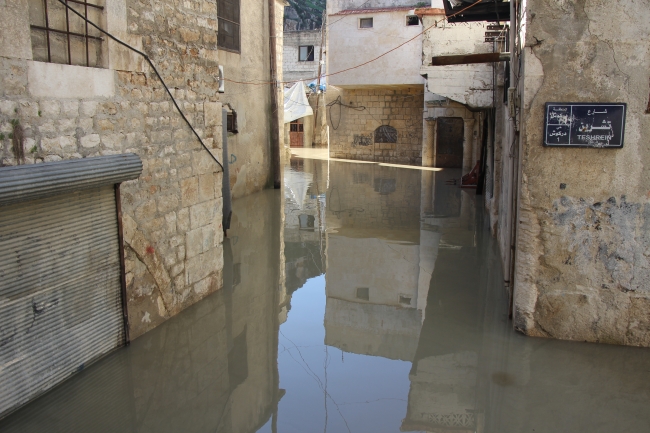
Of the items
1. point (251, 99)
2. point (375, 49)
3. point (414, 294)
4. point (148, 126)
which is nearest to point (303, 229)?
point (414, 294)

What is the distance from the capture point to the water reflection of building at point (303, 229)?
7582 millimetres

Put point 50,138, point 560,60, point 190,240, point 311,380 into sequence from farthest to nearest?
1. point 190,240
2. point 560,60
3. point 311,380
4. point 50,138

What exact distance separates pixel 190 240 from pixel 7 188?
250 centimetres

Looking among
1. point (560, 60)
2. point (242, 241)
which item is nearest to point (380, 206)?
point (242, 241)

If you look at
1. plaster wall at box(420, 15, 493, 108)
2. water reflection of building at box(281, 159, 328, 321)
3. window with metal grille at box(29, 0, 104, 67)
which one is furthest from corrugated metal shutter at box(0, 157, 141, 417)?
plaster wall at box(420, 15, 493, 108)

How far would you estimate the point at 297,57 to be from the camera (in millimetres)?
35531

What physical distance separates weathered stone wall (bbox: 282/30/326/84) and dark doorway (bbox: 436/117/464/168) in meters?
15.2

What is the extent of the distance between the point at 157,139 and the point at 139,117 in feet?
1.03

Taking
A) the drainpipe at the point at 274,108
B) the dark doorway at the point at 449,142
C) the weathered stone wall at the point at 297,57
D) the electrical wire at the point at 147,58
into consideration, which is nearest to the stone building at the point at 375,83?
the dark doorway at the point at 449,142

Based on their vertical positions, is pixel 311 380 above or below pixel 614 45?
below

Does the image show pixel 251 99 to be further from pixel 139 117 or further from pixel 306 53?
pixel 306 53

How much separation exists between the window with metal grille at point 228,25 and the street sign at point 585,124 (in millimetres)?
8434

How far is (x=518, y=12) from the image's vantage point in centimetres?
639

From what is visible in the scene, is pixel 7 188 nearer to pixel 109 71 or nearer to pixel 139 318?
pixel 109 71
